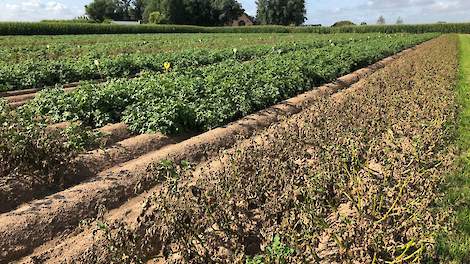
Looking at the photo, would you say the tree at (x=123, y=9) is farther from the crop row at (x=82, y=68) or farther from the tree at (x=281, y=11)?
the crop row at (x=82, y=68)

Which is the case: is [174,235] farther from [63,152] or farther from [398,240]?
[63,152]

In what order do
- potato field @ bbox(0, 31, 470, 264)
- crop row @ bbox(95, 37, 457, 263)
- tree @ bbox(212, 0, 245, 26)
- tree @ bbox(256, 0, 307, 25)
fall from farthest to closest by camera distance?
tree @ bbox(256, 0, 307, 25)
tree @ bbox(212, 0, 245, 26)
potato field @ bbox(0, 31, 470, 264)
crop row @ bbox(95, 37, 457, 263)

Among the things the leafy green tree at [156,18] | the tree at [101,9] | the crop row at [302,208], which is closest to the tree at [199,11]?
the leafy green tree at [156,18]

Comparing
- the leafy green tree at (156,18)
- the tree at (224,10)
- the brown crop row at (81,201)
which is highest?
the tree at (224,10)

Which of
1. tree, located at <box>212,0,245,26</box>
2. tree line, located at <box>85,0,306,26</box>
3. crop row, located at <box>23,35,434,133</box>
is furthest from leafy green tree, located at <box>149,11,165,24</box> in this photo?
crop row, located at <box>23,35,434,133</box>

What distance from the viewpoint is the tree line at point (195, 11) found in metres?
86.0

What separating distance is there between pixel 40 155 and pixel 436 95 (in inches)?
288

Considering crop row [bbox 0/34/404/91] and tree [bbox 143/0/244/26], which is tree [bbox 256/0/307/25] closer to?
tree [bbox 143/0/244/26]

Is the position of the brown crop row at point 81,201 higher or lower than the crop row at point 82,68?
lower

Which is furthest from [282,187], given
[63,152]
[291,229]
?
[63,152]

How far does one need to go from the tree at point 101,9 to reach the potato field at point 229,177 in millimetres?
100143

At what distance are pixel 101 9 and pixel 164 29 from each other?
53.8 metres

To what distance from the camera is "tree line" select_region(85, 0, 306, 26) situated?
86000 mm

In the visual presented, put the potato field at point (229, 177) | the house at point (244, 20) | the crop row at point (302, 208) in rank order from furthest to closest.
→ the house at point (244, 20) → the potato field at point (229, 177) → the crop row at point (302, 208)
